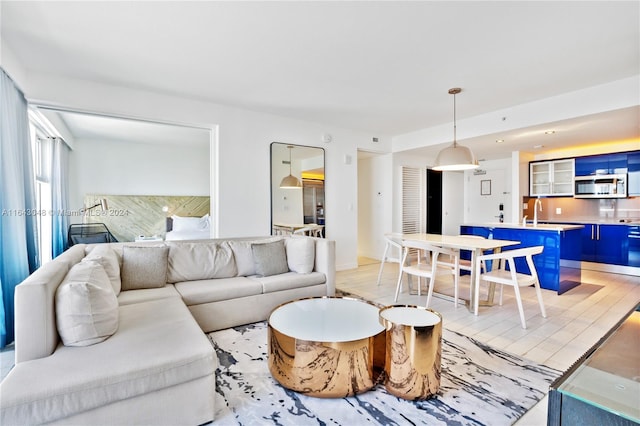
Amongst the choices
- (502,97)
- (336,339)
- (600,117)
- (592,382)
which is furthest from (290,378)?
(600,117)

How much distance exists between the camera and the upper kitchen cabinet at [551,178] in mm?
5977

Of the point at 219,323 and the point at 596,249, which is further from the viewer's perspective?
the point at 596,249

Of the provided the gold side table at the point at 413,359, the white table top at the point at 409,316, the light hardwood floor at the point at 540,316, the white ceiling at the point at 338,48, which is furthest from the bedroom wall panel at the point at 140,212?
the gold side table at the point at 413,359

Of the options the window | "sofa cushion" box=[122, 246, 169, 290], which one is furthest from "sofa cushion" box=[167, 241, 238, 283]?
the window

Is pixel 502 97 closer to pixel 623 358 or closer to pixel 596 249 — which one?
pixel 623 358

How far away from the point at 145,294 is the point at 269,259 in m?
1.20

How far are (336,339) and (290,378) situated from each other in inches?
14.0

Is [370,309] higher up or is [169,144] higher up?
[169,144]

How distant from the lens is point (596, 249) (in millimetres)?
5426

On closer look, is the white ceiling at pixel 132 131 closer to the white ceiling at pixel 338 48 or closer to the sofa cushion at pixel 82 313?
the white ceiling at pixel 338 48

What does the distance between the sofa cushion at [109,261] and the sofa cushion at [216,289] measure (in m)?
0.49

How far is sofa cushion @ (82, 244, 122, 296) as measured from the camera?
2332 mm

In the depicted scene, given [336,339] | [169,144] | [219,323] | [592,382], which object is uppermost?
[169,144]

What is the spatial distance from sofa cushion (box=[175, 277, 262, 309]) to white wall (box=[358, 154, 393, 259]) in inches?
151
